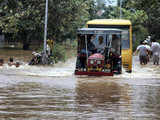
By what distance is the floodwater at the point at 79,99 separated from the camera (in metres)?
11.0

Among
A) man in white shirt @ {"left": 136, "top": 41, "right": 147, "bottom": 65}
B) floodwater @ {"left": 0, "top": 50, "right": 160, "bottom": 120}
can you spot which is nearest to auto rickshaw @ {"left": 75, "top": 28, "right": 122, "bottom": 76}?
floodwater @ {"left": 0, "top": 50, "right": 160, "bottom": 120}

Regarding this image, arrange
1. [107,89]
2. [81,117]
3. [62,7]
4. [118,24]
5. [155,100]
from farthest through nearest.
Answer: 1. [62,7]
2. [118,24]
3. [107,89]
4. [155,100]
5. [81,117]

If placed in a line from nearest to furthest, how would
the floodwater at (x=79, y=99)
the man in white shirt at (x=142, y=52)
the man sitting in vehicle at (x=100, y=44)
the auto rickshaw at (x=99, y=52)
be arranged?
1. the floodwater at (x=79, y=99)
2. the auto rickshaw at (x=99, y=52)
3. the man sitting in vehicle at (x=100, y=44)
4. the man in white shirt at (x=142, y=52)

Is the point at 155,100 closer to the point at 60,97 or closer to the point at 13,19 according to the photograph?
the point at 60,97

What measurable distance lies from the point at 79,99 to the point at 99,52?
9.67 meters

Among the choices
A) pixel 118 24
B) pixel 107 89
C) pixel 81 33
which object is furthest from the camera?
pixel 118 24

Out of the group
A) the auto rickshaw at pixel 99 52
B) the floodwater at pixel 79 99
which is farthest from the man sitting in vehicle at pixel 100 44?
the floodwater at pixel 79 99

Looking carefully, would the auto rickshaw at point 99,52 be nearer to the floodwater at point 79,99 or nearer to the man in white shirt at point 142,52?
the floodwater at point 79,99

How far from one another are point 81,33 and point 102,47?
1619 mm

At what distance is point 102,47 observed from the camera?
2394 cm

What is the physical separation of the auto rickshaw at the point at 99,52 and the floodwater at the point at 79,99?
1.06 metres

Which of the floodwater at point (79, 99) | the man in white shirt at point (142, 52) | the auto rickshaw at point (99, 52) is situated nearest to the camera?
the floodwater at point (79, 99)

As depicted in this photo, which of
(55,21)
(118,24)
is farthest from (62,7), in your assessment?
(118,24)

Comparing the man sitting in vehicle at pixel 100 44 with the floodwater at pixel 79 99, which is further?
the man sitting in vehicle at pixel 100 44
